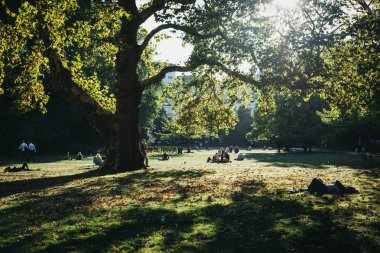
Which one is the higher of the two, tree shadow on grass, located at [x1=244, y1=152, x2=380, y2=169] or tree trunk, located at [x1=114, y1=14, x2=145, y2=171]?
tree trunk, located at [x1=114, y1=14, x2=145, y2=171]

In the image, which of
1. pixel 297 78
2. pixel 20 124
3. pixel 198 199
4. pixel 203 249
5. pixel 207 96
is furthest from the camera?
pixel 20 124

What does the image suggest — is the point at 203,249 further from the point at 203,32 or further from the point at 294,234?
the point at 203,32

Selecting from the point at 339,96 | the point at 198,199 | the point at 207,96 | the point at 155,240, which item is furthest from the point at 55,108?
the point at 155,240

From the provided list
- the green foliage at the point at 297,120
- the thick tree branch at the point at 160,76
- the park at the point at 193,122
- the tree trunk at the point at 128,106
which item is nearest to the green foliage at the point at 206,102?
the park at the point at 193,122

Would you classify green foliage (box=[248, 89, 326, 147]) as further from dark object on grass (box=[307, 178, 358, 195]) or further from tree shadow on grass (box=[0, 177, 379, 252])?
tree shadow on grass (box=[0, 177, 379, 252])

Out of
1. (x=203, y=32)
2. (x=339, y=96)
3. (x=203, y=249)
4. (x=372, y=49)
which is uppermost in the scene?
(x=203, y=32)

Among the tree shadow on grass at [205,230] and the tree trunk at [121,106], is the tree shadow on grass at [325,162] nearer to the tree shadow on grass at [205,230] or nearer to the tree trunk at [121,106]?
the tree trunk at [121,106]

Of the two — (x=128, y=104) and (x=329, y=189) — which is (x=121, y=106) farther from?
(x=329, y=189)

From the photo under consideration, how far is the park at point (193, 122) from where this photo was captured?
25.5 ft

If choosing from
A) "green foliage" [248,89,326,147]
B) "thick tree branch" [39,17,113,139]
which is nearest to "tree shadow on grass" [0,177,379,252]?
"thick tree branch" [39,17,113,139]

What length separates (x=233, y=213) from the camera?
9.39 meters

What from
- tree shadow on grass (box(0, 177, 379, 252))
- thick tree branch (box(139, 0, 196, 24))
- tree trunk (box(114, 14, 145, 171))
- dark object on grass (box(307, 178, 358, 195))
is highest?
thick tree branch (box(139, 0, 196, 24))

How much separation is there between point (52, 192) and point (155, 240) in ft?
26.2

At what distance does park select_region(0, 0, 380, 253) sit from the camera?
7758mm
